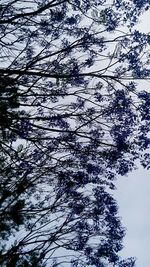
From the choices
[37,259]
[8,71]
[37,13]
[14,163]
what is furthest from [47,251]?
[37,13]

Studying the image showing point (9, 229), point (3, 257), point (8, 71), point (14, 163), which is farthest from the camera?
point (9, 229)

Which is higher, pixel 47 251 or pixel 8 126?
pixel 8 126

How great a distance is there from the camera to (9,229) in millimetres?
9555

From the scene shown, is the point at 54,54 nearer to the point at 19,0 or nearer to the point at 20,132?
the point at 19,0

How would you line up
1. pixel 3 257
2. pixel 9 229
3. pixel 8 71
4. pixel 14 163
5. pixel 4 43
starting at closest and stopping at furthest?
pixel 8 71 < pixel 4 43 < pixel 14 163 < pixel 3 257 < pixel 9 229

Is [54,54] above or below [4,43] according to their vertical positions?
above

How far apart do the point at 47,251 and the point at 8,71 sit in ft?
16.9

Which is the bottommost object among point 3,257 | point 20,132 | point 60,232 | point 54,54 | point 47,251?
point 3,257

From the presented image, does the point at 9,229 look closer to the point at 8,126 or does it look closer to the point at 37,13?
the point at 8,126

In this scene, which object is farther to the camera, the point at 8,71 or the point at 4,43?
the point at 4,43

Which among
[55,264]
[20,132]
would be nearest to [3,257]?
[55,264]

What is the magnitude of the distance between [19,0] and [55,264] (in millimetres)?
6864

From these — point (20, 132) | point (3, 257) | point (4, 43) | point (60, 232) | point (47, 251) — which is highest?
point (4, 43)

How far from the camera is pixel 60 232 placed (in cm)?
983
